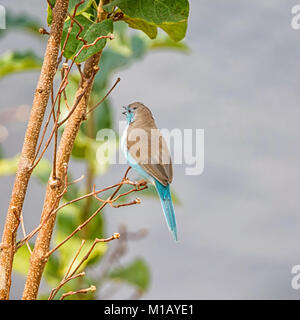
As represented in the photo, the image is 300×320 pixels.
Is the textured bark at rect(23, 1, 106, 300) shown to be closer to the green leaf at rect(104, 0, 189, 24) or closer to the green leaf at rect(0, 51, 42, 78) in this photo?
the green leaf at rect(104, 0, 189, 24)

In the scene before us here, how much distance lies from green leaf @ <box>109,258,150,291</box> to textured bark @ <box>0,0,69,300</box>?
1204 millimetres

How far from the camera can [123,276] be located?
185 centimetres

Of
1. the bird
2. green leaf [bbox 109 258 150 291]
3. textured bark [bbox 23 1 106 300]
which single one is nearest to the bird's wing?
the bird

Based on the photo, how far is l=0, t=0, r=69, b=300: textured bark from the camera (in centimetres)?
66

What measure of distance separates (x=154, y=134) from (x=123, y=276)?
1.16 metres

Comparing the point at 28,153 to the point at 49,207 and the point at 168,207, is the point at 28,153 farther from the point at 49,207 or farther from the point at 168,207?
the point at 168,207

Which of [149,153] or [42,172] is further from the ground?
[42,172]

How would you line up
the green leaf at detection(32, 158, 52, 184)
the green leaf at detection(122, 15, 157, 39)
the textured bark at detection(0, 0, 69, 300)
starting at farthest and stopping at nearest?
the green leaf at detection(32, 158, 52, 184) < the green leaf at detection(122, 15, 157, 39) < the textured bark at detection(0, 0, 69, 300)

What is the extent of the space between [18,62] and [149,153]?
1.16m

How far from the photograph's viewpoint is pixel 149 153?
2.52ft

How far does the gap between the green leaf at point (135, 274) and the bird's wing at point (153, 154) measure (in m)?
Result: 1.12

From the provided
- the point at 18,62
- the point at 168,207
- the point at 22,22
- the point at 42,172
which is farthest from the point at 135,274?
the point at 168,207

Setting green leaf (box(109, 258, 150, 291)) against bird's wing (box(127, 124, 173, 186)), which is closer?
bird's wing (box(127, 124, 173, 186))
